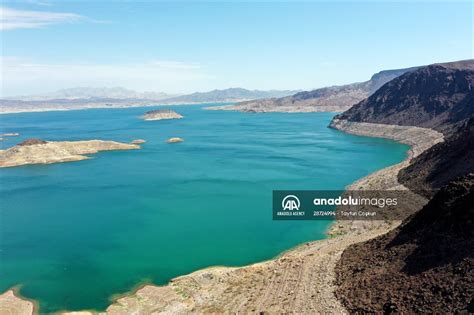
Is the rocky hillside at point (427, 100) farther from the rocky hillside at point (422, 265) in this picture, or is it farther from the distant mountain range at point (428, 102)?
the rocky hillside at point (422, 265)

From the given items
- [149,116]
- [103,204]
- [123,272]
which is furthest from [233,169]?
[149,116]

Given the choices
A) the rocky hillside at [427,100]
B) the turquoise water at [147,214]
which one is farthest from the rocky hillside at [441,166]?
the rocky hillside at [427,100]

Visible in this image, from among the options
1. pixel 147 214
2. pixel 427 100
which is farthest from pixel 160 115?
pixel 147 214

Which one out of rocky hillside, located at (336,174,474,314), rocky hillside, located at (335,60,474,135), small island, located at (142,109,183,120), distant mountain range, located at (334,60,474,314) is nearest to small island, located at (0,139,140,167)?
distant mountain range, located at (334,60,474,314)

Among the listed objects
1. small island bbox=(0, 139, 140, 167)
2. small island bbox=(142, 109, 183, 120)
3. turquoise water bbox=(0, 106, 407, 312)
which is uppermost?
small island bbox=(142, 109, 183, 120)

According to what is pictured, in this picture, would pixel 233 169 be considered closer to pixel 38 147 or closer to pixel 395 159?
pixel 395 159

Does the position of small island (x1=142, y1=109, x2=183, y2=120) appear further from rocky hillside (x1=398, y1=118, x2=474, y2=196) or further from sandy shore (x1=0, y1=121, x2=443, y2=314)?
sandy shore (x1=0, y1=121, x2=443, y2=314)
